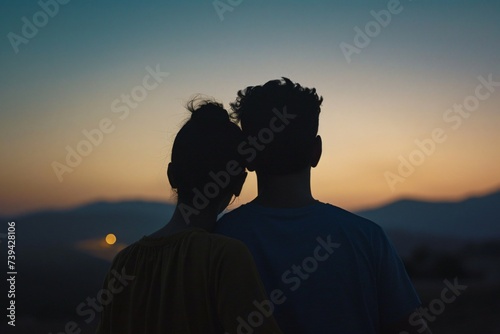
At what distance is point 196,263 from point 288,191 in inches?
21.4

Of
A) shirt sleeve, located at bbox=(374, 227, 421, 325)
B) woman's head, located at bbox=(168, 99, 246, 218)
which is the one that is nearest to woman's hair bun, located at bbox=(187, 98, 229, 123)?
woman's head, located at bbox=(168, 99, 246, 218)

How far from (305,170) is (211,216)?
43 centimetres

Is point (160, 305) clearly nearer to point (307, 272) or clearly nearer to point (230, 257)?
point (230, 257)

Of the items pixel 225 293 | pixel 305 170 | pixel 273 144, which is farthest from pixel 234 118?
pixel 225 293

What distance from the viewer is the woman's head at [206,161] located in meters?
2.03

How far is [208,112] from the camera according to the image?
2.15 metres

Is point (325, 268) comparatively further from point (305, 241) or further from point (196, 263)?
point (196, 263)

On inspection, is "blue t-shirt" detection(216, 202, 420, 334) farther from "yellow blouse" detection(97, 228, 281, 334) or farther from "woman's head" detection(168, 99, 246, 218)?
"yellow blouse" detection(97, 228, 281, 334)

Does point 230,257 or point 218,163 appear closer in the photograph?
point 230,257

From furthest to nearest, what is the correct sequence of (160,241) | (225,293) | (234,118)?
(234,118), (160,241), (225,293)

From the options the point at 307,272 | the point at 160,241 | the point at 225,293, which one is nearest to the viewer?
the point at 225,293

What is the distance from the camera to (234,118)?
7.61ft

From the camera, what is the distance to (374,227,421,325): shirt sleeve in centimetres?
223

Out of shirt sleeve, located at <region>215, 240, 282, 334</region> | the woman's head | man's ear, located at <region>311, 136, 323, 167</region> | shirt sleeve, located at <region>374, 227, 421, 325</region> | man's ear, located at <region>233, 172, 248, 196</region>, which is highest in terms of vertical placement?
the woman's head
